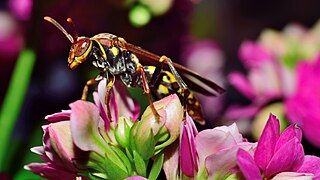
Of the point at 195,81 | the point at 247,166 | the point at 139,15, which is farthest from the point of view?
the point at 139,15

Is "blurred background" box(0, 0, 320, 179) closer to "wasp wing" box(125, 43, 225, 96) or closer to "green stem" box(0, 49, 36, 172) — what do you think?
"green stem" box(0, 49, 36, 172)

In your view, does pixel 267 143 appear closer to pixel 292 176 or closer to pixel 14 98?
pixel 292 176

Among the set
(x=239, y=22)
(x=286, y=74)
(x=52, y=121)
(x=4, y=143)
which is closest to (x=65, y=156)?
(x=52, y=121)

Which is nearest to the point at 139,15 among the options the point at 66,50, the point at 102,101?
the point at 66,50

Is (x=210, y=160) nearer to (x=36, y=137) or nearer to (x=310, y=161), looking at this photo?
(x=310, y=161)

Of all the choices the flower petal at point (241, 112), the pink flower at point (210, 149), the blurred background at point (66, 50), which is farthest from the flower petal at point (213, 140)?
the flower petal at point (241, 112)
